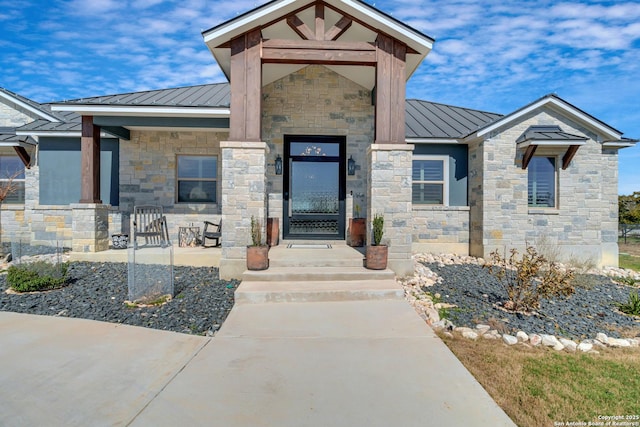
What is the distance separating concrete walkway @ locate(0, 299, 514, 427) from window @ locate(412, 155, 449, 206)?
6.47 m

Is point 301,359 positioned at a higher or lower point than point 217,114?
lower

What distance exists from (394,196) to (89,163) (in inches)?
286

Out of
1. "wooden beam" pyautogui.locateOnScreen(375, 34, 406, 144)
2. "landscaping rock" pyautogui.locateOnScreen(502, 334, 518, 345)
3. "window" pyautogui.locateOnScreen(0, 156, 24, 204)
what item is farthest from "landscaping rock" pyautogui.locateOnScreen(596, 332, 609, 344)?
"window" pyautogui.locateOnScreen(0, 156, 24, 204)

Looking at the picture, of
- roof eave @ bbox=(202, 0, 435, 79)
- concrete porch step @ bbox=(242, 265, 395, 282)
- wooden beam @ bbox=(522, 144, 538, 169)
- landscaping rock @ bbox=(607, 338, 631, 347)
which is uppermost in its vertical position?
roof eave @ bbox=(202, 0, 435, 79)

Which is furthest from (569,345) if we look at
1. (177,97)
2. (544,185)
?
(177,97)

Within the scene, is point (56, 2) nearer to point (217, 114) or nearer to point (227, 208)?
point (217, 114)

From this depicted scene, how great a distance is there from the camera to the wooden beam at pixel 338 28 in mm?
6519

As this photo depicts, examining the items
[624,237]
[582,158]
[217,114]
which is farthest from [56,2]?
[624,237]

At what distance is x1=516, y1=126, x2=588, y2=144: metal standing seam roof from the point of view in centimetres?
874

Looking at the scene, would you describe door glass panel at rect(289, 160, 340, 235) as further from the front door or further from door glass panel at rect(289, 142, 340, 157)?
door glass panel at rect(289, 142, 340, 157)

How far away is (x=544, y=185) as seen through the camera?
950 cm

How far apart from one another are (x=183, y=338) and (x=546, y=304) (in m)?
5.31

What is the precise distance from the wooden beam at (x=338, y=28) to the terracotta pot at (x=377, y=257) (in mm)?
4218

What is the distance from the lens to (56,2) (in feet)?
23.0
